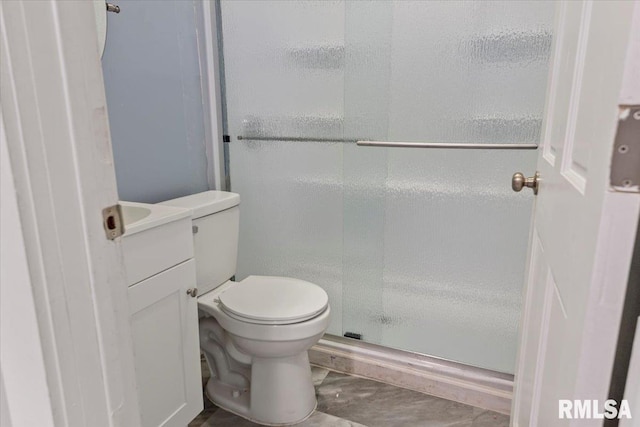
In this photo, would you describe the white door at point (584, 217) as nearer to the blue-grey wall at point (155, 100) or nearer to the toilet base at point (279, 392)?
the toilet base at point (279, 392)

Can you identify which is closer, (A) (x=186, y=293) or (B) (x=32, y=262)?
(B) (x=32, y=262)

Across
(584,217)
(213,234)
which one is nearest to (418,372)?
(213,234)

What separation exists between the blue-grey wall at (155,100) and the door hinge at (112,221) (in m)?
1.02

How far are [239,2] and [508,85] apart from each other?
3.69 feet

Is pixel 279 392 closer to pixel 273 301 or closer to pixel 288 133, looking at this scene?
pixel 273 301

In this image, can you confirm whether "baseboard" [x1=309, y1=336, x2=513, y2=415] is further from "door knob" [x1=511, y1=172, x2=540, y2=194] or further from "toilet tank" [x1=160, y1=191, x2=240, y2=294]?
"door knob" [x1=511, y1=172, x2=540, y2=194]

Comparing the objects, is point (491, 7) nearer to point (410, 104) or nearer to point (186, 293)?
point (410, 104)

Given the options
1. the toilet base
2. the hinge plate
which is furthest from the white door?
the toilet base

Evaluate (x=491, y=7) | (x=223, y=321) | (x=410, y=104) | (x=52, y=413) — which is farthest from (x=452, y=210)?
(x=52, y=413)

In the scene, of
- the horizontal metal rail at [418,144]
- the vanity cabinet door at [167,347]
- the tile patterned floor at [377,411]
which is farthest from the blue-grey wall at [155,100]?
the tile patterned floor at [377,411]

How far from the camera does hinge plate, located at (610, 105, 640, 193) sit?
347 millimetres

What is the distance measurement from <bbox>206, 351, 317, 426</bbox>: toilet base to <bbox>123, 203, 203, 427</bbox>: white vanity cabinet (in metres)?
0.22

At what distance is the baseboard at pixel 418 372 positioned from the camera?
163cm

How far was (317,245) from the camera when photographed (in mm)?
1898
